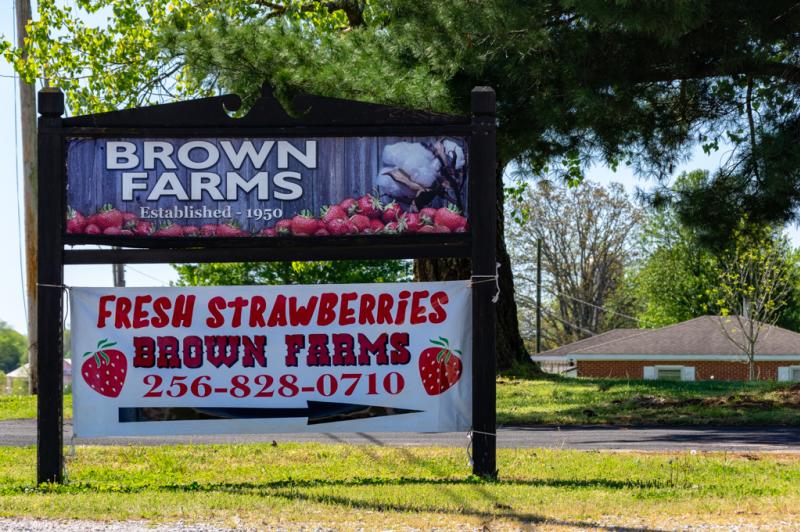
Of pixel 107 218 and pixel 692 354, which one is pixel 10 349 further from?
pixel 107 218

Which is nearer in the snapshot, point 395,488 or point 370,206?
point 395,488

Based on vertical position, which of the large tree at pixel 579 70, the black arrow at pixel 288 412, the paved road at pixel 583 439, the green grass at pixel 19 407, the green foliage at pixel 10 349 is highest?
the large tree at pixel 579 70

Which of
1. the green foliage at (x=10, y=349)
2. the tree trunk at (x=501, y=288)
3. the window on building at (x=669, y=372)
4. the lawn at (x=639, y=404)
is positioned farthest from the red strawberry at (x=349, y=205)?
the green foliage at (x=10, y=349)

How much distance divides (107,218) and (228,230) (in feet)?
3.47

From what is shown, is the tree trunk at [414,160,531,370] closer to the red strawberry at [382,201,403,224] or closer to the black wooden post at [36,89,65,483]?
the red strawberry at [382,201,403,224]

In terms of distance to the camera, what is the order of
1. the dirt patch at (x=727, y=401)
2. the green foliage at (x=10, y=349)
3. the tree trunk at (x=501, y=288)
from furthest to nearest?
the green foliage at (x=10, y=349)
the tree trunk at (x=501, y=288)
the dirt patch at (x=727, y=401)

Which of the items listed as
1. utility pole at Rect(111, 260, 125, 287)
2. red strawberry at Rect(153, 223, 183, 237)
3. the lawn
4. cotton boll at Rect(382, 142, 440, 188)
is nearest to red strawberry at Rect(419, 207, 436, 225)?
cotton boll at Rect(382, 142, 440, 188)

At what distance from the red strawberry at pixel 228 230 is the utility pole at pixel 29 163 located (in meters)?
15.3

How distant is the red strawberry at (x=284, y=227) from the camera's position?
9.68m

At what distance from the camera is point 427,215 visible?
9.66m

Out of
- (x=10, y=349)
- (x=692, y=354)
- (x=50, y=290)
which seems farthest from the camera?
(x=10, y=349)

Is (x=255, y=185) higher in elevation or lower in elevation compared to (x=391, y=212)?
higher

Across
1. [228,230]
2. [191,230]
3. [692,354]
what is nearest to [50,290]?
[191,230]

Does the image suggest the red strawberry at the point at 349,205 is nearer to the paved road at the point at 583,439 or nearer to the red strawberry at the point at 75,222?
the red strawberry at the point at 75,222
